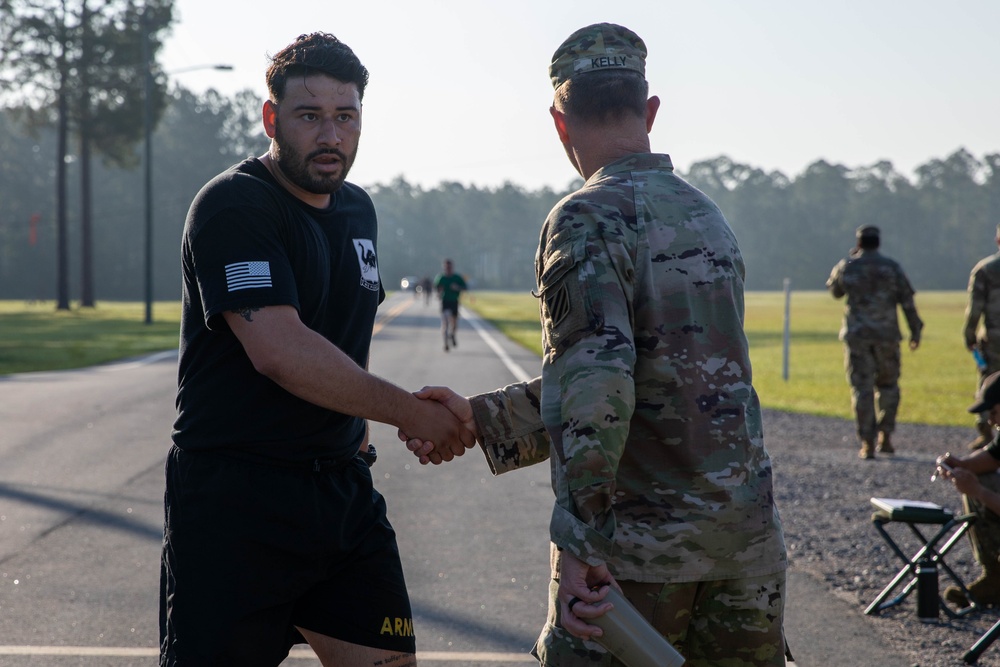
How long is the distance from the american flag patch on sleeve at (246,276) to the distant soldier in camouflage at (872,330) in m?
9.28

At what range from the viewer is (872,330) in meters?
11.5

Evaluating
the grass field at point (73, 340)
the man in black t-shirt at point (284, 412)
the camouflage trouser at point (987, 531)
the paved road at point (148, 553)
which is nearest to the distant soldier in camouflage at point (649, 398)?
the man in black t-shirt at point (284, 412)

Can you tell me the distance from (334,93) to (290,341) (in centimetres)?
78

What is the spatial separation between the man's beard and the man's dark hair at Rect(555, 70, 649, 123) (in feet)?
2.35

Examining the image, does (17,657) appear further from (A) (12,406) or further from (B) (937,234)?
(B) (937,234)

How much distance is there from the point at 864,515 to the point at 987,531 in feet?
8.51

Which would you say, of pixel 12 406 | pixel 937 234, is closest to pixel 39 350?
pixel 12 406

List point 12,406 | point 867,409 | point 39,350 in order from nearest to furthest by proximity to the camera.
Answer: point 867,409 → point 12,406 → point 39,350

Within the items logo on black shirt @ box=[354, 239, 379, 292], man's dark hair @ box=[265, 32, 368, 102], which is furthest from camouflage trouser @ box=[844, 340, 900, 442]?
man's dark hair @ box=[265, 32, 368, 102]

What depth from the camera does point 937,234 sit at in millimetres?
166750

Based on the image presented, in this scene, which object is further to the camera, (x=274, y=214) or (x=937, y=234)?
(x=937, y=234)

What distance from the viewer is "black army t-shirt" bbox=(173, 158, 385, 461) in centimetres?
295

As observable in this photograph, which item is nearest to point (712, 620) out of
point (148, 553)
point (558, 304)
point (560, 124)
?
point (558, 304)

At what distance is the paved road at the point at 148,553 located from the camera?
5.24 meters
